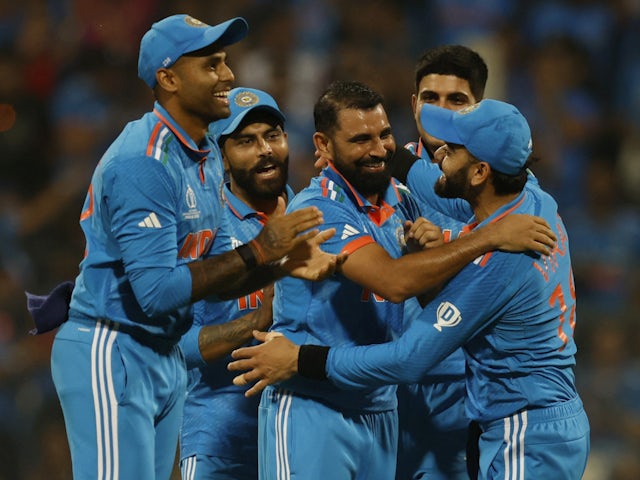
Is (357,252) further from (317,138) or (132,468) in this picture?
(132,468)

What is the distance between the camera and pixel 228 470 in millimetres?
5223

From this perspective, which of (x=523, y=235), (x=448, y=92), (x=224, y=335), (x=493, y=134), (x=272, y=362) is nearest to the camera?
(x=523, y=235)

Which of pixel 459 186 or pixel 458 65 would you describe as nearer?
pixel 459 186

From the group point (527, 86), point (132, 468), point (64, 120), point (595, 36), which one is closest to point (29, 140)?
point (64, 120)

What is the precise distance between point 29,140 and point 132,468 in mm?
5615

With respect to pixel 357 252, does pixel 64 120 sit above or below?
below

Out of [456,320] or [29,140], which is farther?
[29,140]

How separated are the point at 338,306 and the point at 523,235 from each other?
880 millimetres

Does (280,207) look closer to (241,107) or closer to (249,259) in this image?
(241,107)

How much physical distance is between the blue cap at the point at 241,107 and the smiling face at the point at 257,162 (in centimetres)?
5

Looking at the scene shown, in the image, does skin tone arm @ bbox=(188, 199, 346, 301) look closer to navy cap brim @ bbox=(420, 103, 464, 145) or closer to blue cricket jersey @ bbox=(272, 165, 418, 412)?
blue cricket jersey @ bbox=(272, 165, 418, 412)

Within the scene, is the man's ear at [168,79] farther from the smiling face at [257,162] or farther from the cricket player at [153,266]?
the smiling face at [257,162]

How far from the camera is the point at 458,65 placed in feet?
18.5

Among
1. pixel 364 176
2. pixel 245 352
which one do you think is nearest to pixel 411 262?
pixel 364 176
